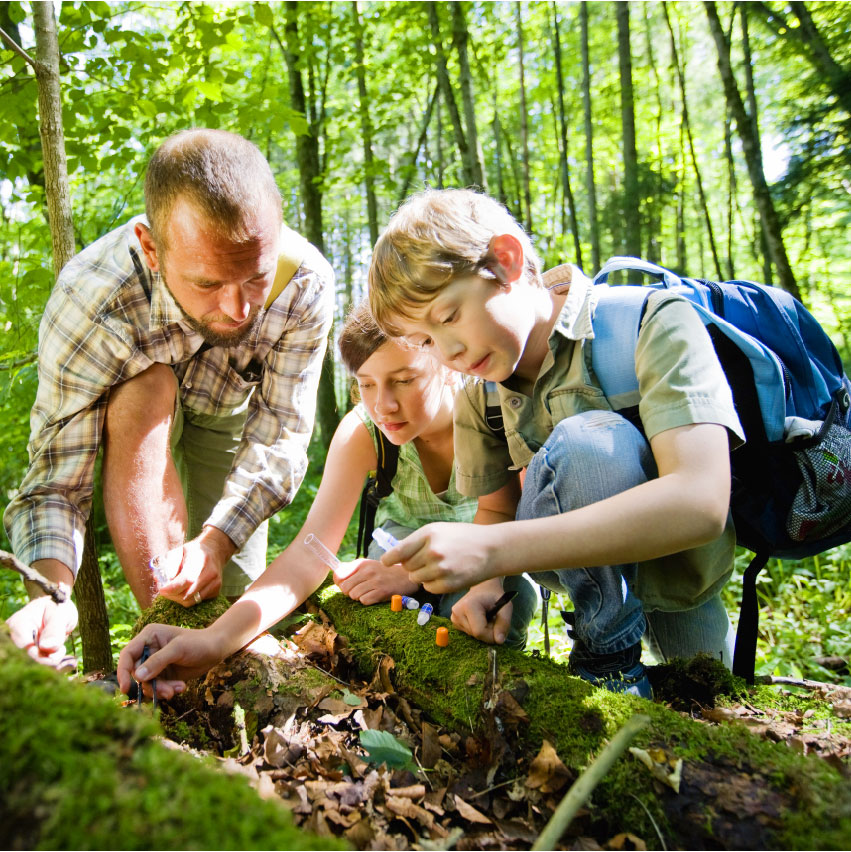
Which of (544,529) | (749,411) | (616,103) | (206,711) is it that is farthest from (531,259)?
(616,103)

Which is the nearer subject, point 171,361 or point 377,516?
point 171,361

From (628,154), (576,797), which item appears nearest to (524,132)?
(628,154)

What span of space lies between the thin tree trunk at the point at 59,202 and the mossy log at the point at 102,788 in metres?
2.24

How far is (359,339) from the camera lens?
2783mm

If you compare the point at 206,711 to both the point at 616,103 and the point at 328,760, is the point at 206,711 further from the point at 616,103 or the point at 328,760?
the point at 616,103

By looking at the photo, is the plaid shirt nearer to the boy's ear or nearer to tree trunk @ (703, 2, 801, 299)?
the boy's ear

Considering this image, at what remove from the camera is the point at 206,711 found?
1.91 m

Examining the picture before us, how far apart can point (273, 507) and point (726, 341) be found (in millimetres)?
2038

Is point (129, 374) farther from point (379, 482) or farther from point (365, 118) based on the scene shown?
point (365, 118)

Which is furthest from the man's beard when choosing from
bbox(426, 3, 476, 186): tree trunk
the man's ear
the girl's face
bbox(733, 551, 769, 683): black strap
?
bbox(426, 3, 476, 186): tree trunk

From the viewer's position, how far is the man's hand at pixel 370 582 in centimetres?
250

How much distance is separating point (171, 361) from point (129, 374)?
21cm

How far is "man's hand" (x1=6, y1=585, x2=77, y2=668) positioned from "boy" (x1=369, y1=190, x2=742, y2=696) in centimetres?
107

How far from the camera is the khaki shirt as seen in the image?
1.75 meters
